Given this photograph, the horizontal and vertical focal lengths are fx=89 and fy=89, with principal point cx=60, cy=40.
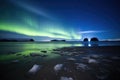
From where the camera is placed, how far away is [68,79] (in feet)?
24.4

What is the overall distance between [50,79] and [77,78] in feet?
7.64

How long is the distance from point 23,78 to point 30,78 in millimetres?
634

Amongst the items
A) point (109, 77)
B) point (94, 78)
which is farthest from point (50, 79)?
point (109, 77)

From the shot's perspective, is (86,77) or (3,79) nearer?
(3,79)

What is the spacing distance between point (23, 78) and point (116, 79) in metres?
7.84

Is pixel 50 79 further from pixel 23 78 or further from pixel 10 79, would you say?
pixel 10 79

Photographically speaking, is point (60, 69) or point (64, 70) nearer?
point (64, 70)

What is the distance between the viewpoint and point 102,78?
7.59m

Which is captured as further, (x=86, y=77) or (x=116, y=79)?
(x=86, y=77)

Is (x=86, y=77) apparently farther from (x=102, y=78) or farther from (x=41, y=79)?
(x=41, y=79)

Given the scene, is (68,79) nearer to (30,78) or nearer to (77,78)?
(77,78)

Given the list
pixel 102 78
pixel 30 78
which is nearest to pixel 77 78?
pixel 102 78

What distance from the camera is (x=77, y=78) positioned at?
772 cm

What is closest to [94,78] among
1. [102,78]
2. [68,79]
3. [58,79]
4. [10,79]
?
[102,78]
